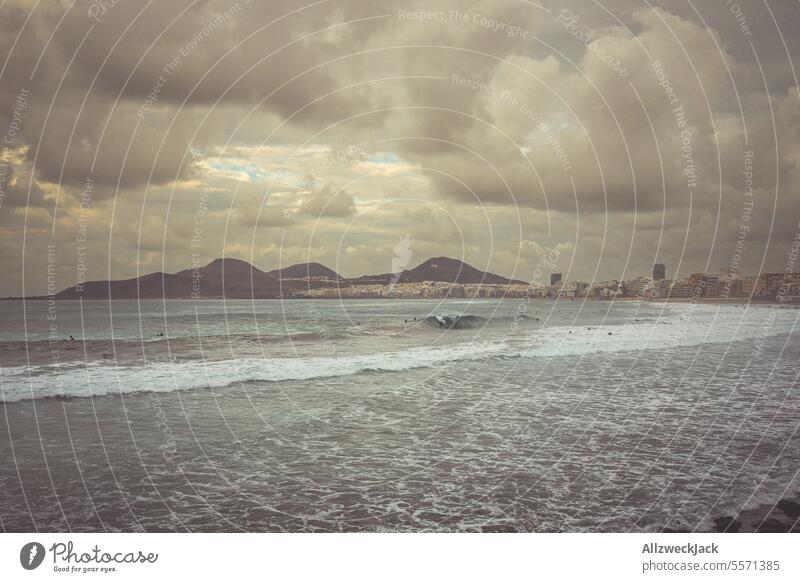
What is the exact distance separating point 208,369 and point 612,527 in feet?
72.0

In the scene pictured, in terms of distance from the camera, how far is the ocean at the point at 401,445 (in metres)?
8.98

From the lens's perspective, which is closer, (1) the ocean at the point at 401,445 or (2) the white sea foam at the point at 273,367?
(1) the ocean at the point at 401,445

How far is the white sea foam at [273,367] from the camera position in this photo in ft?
68.8

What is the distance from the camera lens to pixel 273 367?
86.4ft

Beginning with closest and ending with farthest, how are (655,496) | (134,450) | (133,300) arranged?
1. (655,496)
2. (134,450)
3. (133,300)

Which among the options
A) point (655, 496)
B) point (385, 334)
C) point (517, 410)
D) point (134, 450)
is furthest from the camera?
point (385, 334)

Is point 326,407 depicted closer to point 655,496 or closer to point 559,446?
point 559,446

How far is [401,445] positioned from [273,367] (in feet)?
49.4

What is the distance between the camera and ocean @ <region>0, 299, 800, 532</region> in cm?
898

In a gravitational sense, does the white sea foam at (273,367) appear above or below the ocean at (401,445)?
below

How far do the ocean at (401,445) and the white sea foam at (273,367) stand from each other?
223mm

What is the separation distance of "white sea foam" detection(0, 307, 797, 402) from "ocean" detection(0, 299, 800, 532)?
0.73 ft
